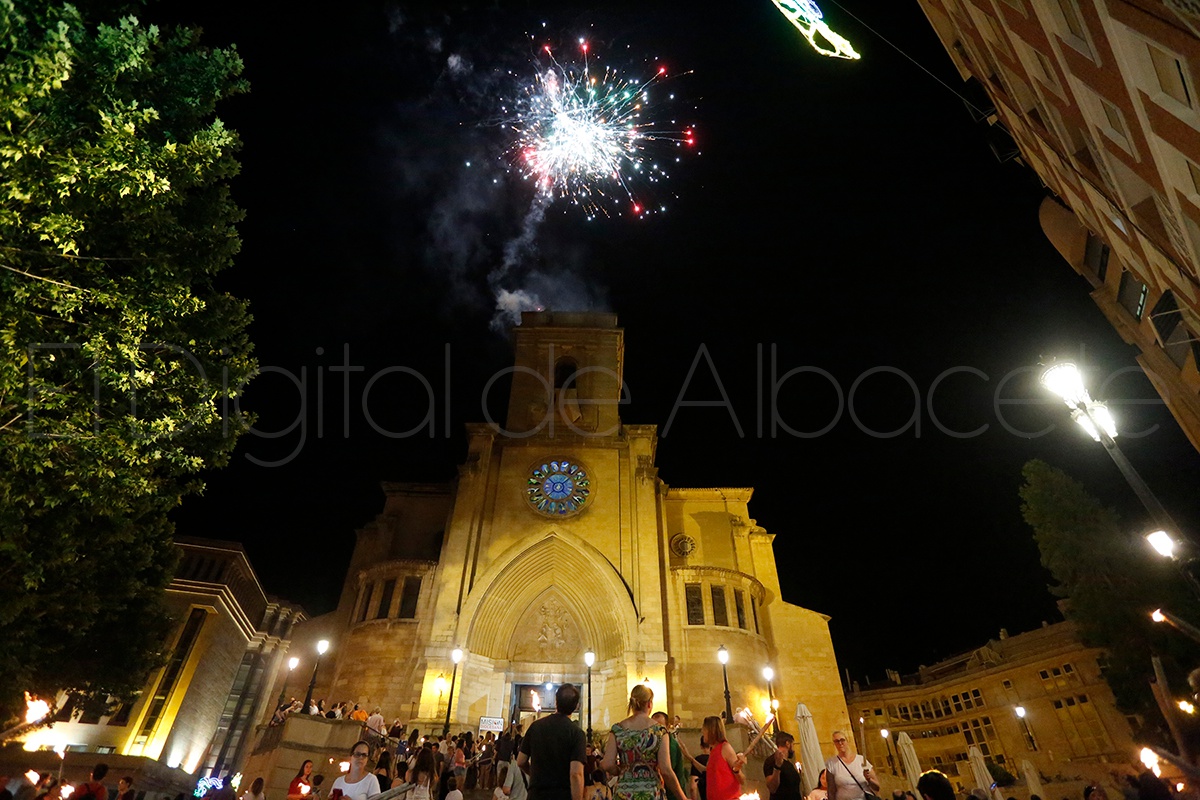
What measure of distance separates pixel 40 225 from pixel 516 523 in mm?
22062

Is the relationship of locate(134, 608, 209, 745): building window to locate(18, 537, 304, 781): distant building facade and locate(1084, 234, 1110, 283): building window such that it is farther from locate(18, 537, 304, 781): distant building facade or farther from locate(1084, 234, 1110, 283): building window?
locate(1084, 234, 1110, 283): building window

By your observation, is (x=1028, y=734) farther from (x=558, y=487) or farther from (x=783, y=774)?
(x=783, y=774)

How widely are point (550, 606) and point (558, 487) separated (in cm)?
573

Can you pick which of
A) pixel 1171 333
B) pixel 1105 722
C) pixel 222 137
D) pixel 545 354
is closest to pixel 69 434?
pixel 222 137

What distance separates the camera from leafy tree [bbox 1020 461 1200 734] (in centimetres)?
2042

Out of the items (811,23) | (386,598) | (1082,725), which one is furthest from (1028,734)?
(811,23)

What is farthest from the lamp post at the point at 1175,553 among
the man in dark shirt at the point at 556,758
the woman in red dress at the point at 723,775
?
the man in dark shirt at the point at 556,758

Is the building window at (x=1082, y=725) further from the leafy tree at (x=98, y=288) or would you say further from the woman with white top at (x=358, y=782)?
A: the leafy tree at (x=98, y=288)

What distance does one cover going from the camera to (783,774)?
20.0 feet

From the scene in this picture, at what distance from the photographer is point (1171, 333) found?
15.9 meters

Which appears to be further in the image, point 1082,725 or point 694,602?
point 1082,725

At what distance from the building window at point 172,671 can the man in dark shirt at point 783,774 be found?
20793mm

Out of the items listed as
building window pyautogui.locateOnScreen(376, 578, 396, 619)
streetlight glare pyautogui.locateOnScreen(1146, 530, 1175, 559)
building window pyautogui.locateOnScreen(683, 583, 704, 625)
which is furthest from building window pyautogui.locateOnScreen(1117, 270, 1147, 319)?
building window pyautogui.locateOnScreen(376, 578, 396, 619)

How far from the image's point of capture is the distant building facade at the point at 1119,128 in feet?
24.7
